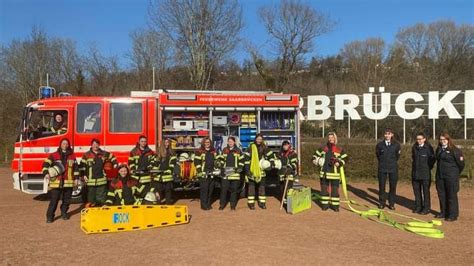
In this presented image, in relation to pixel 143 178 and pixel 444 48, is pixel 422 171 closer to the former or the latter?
pixel 143 178

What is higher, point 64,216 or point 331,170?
point 331,170

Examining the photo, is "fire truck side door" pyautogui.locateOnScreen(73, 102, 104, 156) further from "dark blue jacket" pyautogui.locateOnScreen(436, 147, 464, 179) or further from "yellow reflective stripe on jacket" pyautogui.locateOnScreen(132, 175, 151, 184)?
"dark blue jacket" pyautogui.locateOnScreen(436, 147, 464, 179)

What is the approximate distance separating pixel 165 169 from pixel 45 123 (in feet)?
10.6

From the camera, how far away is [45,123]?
11227mm

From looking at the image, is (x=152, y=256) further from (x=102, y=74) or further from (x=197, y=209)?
(x=102, y=74)

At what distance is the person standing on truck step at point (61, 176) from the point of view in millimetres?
9031

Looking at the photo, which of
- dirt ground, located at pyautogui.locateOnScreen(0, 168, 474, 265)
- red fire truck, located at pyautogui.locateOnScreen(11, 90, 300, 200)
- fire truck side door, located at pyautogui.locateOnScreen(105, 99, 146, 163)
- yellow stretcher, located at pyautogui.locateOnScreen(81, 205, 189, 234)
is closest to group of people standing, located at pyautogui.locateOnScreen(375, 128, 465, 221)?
dirt ground, located at pyautogui.locateOnScreen(0, 168, 474, 265)

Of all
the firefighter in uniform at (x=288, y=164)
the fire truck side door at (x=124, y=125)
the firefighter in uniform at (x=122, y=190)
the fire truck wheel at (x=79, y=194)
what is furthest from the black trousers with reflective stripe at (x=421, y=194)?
the fire truck wheel at (x=79, y=194)

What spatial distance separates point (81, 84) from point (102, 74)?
354 centimetres

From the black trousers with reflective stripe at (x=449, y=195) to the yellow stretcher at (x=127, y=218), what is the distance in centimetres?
514

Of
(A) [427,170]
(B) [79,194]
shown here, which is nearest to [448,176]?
(A) [427,170]

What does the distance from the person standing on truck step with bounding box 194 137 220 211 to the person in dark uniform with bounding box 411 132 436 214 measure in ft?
14.0

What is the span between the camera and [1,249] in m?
7.23

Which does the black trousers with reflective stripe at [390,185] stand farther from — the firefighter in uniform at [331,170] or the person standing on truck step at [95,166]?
the person standing on truck step at [95,166]
